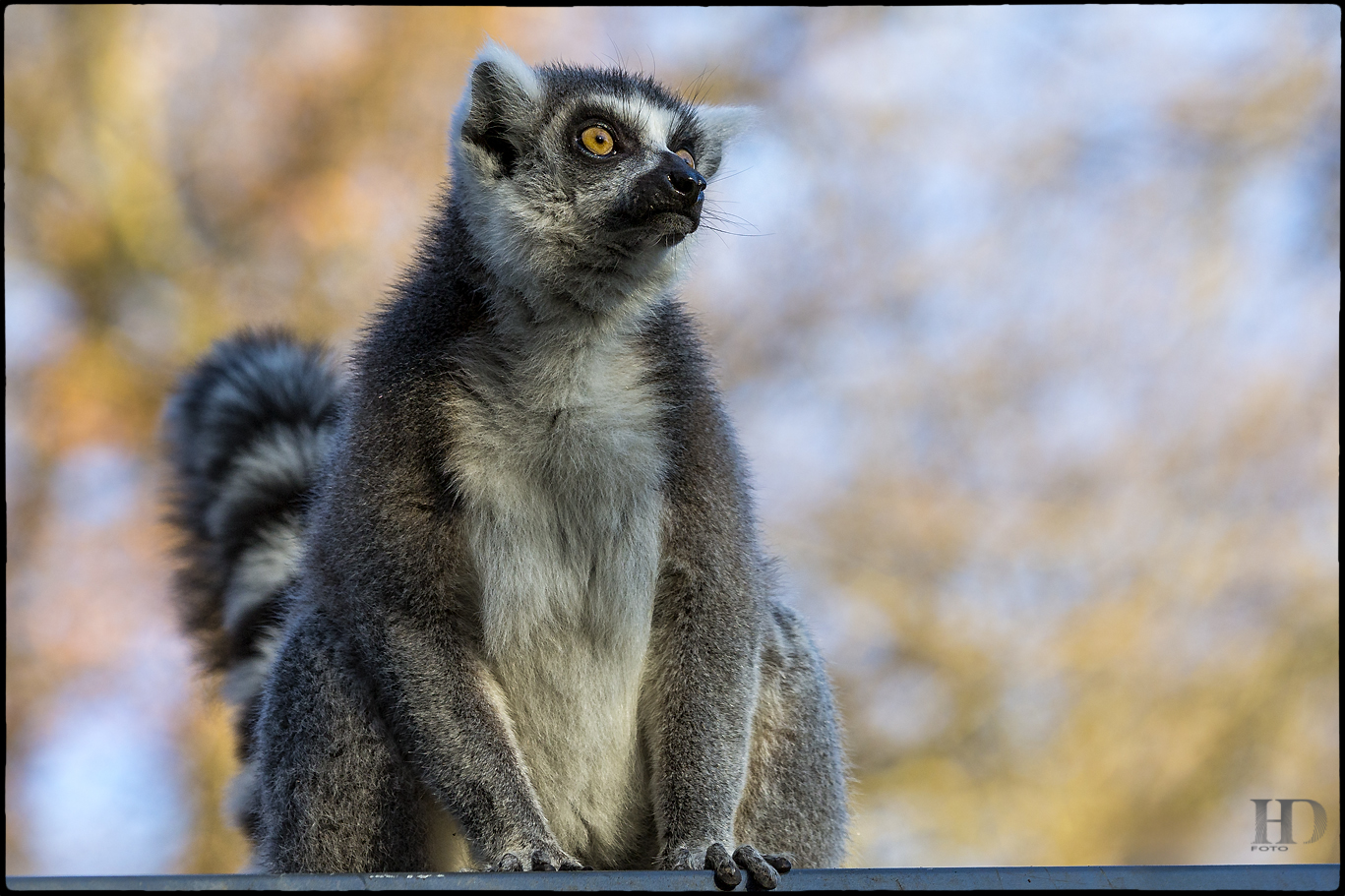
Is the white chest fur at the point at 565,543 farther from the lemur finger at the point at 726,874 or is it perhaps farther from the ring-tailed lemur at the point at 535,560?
the lemur finger at the point at 726,874

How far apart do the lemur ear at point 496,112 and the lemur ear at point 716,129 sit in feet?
1.95

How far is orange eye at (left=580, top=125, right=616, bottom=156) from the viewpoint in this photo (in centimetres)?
352

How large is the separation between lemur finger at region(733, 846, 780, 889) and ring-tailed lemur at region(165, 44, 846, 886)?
0.08m

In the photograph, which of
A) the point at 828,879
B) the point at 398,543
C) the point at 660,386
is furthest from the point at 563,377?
the point at 828,879

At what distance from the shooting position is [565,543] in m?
3.30

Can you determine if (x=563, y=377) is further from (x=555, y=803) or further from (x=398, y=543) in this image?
(x=555, y=803)

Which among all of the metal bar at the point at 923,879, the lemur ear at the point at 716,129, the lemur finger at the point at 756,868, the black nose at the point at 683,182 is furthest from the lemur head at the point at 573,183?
the metal bar at the point at 923,879

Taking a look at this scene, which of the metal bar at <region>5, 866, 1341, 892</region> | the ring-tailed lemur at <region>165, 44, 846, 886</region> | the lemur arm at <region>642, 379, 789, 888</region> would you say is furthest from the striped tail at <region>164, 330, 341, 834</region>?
the metal bar at <region>5, 866, 1341, 892</region>

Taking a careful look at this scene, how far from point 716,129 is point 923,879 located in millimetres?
2453

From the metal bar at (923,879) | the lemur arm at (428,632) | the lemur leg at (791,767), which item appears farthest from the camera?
the lemur leg at (791,767)

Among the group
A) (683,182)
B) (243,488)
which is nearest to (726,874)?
(683,182)

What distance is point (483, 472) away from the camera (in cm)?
322

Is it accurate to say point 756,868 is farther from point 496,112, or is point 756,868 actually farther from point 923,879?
point 496,112

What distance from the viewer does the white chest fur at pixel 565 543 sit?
10.6ft
